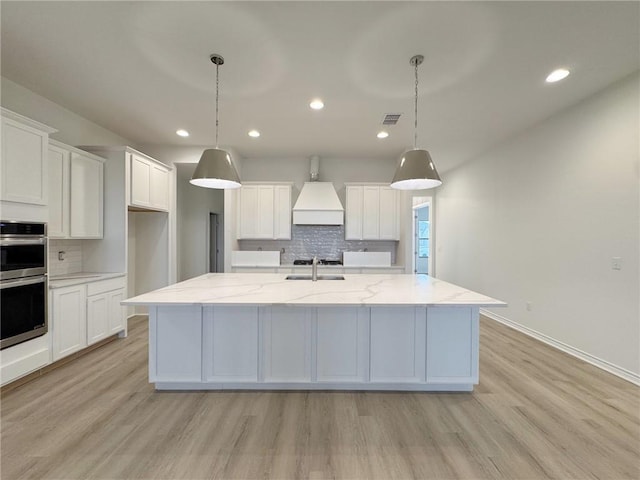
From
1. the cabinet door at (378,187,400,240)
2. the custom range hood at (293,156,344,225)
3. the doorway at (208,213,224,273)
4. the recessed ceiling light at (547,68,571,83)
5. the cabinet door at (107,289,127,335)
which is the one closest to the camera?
the recessed ceiling light at (547,68,571,83)

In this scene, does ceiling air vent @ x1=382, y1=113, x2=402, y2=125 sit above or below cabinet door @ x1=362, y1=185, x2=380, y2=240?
above

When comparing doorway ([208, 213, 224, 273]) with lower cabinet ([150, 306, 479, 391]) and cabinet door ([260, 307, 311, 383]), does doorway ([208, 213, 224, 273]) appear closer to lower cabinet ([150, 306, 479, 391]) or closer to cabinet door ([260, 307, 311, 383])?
lower cabinet ([150, 306, 479, 391])

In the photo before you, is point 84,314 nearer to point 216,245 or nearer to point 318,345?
point 318,345

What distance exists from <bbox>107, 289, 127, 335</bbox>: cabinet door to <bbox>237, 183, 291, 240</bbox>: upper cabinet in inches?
79.0

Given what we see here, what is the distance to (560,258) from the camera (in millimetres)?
3346

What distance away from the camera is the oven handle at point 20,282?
2.28 metres

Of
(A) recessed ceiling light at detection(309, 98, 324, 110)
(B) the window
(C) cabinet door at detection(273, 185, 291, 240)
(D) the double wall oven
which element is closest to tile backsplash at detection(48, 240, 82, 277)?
(D) the double wall oven

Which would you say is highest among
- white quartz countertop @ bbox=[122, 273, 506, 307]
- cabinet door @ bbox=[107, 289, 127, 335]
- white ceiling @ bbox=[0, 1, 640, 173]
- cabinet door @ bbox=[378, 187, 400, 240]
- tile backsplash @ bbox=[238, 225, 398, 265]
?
white ceiling @ bbox=[0, 1, 640, 173]

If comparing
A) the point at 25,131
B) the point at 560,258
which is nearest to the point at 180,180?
the point at 25,131

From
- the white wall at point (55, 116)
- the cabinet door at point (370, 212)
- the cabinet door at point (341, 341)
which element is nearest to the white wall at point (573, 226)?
the cabinet door at point (370, 212)

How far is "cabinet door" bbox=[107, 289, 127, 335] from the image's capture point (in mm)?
3420

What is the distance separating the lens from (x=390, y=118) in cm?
354

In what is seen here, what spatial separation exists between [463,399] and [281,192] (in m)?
3.92

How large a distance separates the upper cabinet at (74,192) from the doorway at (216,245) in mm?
2865
